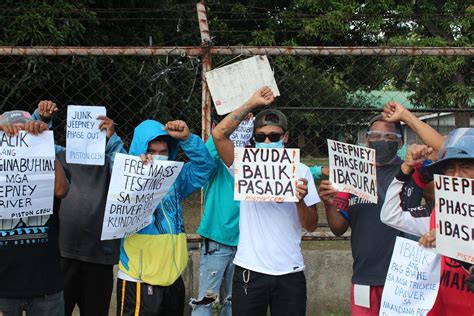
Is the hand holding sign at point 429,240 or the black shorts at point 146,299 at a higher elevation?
the hand holding sign at point 429,240

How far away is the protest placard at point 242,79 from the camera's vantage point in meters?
4.63

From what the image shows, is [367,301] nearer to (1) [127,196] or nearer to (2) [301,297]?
(2) [301,297]

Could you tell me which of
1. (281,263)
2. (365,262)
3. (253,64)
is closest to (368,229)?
(365,262)

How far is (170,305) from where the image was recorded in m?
3.94

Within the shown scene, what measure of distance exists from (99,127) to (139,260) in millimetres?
890

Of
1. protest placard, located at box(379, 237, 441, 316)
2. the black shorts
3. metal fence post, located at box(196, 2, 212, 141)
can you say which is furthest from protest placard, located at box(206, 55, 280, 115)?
protest placard, located at box(379, 237, 441, 316)

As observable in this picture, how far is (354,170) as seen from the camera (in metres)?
3.57

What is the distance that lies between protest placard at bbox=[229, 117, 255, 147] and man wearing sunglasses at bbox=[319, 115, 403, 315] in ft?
3.73

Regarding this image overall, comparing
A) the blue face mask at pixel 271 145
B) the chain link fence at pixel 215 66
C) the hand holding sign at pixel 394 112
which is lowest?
the blue face mask at pixel 271 145

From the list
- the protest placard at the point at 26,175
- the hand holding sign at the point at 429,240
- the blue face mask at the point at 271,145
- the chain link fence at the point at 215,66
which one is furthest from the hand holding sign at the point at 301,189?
the chain link fence at the point at 215,66

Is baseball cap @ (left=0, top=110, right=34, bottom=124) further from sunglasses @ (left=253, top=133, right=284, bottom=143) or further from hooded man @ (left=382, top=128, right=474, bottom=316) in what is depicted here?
hooded man @ (left=382, top=128, right=474, bottom=316)

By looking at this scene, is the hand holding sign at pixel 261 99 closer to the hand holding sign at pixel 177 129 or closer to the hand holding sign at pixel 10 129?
the hand holding sign at pixel 177 129

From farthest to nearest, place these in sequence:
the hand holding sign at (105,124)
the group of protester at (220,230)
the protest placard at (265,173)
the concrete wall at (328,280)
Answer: the concrete wall at (328,280)
the hand holding sign at (105,124)
the protest placard at (265,173)
the group of protester at (220,230)

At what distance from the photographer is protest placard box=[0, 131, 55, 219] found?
3.51 metres
